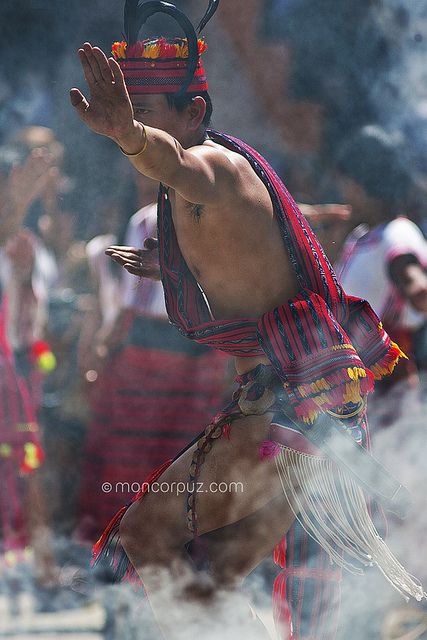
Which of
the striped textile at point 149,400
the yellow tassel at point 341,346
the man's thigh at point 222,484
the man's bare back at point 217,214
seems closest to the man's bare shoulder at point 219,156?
the man's bare back at point 217,214

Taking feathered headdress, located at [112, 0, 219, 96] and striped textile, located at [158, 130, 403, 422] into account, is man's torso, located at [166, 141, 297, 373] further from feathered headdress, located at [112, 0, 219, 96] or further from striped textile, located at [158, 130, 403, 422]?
feathered headdress, located at [112, 0, 219, 96]

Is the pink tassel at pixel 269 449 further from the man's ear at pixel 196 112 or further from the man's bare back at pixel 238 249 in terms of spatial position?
the man's ear at pixel 196 112

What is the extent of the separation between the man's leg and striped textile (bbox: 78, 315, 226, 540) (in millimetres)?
1901

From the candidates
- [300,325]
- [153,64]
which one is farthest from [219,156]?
[300,325]

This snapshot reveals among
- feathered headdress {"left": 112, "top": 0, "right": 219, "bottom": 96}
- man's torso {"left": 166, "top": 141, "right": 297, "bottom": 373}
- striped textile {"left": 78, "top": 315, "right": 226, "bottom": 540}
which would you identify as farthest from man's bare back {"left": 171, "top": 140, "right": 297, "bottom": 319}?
striped textile {"left": 78, "top": 315, "right": 226, "bottom": 540}

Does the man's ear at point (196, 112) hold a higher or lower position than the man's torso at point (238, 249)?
higher

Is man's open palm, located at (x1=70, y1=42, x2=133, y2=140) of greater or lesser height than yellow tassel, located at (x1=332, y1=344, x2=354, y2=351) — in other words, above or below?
above

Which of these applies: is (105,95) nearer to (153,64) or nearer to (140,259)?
(153,64)

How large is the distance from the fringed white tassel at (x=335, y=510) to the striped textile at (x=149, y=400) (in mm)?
2009

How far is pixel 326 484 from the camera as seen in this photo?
A: 2.60 m

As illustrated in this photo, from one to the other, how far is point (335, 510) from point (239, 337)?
455 millimetres

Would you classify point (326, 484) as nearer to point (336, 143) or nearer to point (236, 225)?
point (236, 225)

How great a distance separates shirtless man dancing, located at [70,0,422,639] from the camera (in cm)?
248

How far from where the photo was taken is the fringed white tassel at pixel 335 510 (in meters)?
2.59
